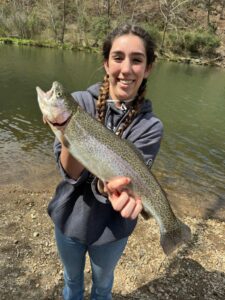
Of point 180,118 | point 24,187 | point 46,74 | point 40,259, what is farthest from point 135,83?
point 46,74

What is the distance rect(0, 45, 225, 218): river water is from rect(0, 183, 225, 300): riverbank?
6.63 ft

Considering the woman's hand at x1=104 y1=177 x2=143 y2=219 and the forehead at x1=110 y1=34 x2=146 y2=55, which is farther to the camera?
the forehead at x1=110 y1=34 x2=146 y2=55

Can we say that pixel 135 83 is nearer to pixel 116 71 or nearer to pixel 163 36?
pixel 116 71

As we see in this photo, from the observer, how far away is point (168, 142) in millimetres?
15195

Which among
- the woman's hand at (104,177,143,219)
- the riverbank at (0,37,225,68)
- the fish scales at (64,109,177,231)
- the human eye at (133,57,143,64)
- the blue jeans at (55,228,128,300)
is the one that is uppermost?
the human eye at (133,57,143,64)

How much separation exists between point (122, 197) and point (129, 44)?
5.17ft

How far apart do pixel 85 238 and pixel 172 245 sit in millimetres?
932

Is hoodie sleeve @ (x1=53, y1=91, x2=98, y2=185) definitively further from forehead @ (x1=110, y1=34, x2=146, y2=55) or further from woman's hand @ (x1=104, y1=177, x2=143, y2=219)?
forehead @ (x1=110, y1=34, x2=146, y2=55)

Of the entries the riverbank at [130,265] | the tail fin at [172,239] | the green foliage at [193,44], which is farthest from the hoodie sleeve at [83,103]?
the green foliage at [193,44]

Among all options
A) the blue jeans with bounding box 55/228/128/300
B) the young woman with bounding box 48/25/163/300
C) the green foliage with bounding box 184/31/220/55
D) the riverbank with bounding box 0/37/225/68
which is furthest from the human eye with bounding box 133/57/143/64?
the green foliage with bounding box 184/31/220/55

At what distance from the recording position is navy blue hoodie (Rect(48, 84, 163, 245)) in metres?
3.26

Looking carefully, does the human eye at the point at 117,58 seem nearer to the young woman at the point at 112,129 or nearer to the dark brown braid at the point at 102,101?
the young woman at the point at 112,129

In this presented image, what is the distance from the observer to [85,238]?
3.40 metres

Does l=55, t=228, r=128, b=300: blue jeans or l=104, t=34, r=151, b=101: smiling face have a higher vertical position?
l=104, t=34, r=151, b=101: smiling face
